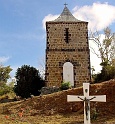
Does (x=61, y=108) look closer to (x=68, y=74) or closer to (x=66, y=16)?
(x=68, y=74)

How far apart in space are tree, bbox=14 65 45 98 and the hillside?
547 centimetres

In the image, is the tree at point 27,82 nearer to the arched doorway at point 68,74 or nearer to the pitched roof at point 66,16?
the arched doorway at point 68,74

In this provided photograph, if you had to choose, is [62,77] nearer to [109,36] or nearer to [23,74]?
[23,74]

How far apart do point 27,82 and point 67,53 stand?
181 inches

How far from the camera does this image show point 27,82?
2920 centimetres

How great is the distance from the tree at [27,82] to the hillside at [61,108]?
18.0 feet

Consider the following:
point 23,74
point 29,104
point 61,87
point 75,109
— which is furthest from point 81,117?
point 23,74

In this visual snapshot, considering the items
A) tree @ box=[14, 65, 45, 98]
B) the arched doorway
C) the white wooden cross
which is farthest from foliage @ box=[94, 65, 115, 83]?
the white wooden cross

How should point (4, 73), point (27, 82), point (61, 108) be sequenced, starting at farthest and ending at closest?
point (4, 73) < point (27, 82) < point (61, 108)

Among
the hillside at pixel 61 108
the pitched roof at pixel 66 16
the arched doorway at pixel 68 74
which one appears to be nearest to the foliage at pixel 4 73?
the pitched roof at pixel 66 16

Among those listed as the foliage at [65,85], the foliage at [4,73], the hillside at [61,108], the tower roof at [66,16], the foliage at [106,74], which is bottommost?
the hillside at [61,108]

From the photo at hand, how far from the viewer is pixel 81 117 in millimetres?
18891

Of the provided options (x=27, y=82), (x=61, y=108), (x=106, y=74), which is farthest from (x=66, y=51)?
(x=61, y=108)

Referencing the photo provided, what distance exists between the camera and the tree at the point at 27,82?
94.6ft
